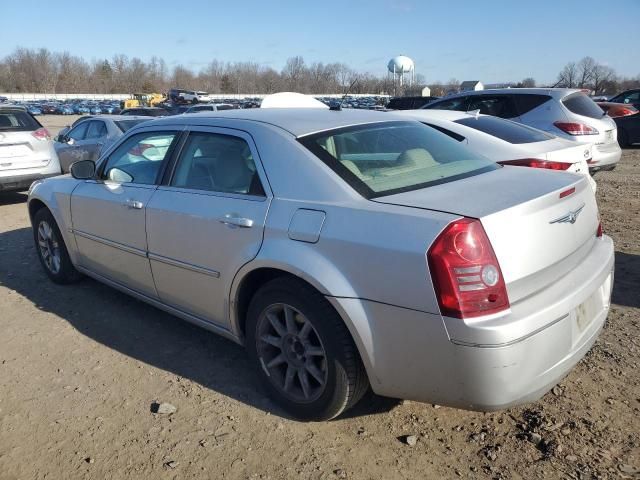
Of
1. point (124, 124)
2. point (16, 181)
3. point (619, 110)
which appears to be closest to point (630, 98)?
point (619, 110)

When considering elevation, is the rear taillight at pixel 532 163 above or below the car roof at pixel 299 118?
below

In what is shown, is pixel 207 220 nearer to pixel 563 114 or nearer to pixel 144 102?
pixel 563 114

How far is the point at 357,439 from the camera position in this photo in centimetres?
281

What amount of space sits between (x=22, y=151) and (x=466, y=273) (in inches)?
343

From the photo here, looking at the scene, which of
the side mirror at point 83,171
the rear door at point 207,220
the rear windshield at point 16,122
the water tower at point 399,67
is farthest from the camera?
the water tower at point 399,67

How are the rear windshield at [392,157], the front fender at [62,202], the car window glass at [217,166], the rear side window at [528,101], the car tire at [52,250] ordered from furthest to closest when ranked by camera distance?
the rear side window at [528,101] → the car tire at [52,250] → the front fender at [62,202] → the car window glass at [217,166] → the rear windshield at [392,157]

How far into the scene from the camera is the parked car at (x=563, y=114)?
8820 mm

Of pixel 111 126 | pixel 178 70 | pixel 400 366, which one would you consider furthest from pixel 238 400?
pixel 178 70

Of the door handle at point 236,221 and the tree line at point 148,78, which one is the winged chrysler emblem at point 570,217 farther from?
the tree line at point 148,78

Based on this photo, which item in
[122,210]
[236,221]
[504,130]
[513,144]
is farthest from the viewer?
[504,130]

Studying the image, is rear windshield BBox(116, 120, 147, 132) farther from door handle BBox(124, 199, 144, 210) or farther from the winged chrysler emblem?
the winged chrysler emblem

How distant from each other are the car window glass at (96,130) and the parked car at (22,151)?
4.89 ft

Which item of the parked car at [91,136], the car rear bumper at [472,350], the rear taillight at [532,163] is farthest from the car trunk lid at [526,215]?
the parked car at [91,136]

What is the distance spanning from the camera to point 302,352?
2949 millimetres
